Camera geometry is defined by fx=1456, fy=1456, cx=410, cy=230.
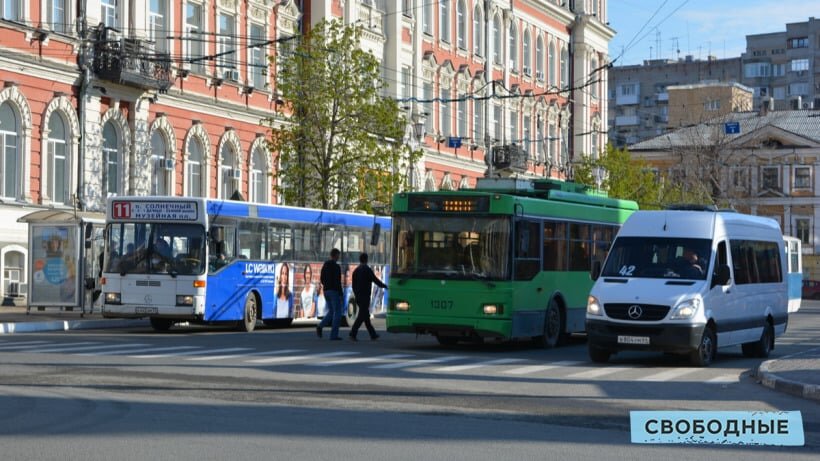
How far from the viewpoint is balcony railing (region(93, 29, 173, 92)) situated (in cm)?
4084

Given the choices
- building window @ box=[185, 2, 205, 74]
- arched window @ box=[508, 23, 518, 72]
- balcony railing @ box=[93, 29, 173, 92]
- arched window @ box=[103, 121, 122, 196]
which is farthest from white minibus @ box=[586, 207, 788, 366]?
arched window @ box=[508, 23, 518, 72]

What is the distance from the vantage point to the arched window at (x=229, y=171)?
160 ft

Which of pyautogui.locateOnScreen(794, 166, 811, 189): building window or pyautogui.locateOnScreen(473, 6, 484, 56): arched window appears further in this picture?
pyautogui.locateOnScreen(794, 166, 811, 189): building window

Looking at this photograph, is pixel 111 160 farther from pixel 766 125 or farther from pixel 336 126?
pixel 766 125

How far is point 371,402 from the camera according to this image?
51.1 ft

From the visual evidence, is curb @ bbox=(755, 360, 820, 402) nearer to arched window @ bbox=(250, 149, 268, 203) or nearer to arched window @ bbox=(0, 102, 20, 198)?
arched window @ bbox=(0, 102, 20, 198)

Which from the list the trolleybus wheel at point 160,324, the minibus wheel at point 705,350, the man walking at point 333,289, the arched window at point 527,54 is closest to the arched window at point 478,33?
the arched window at point 527,54

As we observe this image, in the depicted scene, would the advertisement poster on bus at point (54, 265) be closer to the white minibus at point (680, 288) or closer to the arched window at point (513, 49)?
the white minibus at point (680, 288)

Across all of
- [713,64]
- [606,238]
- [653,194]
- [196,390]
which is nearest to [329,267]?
[606,238]

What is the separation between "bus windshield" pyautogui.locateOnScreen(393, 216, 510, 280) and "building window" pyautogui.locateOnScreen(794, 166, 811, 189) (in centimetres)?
8604

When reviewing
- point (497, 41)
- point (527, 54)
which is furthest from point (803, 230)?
point (497, 41)

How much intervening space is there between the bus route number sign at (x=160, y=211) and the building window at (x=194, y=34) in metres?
16.5

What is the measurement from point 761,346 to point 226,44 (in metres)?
26.4

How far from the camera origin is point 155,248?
1179 inches
